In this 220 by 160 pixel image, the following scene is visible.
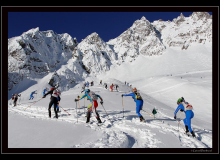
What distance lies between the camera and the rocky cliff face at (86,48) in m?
65.1

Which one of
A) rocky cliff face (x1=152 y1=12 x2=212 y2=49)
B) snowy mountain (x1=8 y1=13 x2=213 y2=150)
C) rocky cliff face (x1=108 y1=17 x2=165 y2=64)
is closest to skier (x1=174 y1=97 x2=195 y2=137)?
snowy mountain (x1=8 y1=13 x2=213 y2=150)

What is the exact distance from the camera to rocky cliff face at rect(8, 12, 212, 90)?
65.1 meters

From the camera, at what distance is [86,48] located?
93250 millimetres

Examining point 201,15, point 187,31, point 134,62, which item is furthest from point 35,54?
point 201,15

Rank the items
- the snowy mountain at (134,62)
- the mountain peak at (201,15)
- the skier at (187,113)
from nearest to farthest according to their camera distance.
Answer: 1. the skier at (187,113)
2. the snowy mountain at (134,62)
3. the mountain peak at (201,15)

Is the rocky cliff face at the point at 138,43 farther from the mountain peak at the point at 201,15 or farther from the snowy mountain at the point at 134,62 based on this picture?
the mountain peak at the point at 201,15

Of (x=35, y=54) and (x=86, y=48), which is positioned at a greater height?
(x=86, y=48)

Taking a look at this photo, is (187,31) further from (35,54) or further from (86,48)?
(35,54)

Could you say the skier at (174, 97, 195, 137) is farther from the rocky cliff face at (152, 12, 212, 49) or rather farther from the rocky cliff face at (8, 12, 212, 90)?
the rocky cliff face at (152, 12, 212, 49)

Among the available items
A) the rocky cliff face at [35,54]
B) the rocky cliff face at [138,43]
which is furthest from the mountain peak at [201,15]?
the rocky cliff face at [35,54]

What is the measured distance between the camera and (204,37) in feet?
310

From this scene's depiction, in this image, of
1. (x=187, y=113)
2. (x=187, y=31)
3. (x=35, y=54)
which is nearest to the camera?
(x=187, y=113)
